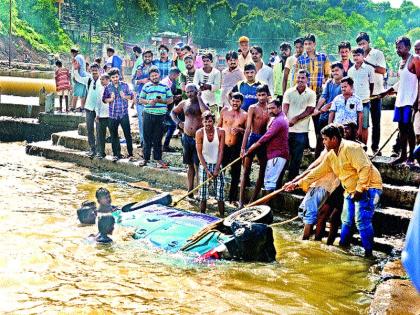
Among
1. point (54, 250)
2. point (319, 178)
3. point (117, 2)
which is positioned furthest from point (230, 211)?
point (117, 2)

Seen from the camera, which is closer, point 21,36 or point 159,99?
point 159,99

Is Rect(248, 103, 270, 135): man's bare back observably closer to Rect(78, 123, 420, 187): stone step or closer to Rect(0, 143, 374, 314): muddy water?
Rect(0, 143, 374, 314): muddy water

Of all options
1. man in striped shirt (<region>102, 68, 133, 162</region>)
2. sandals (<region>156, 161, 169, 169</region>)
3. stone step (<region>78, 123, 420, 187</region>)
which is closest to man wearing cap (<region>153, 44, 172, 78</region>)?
man in striped shirt (<region>102, 68, 133, 162</region>)

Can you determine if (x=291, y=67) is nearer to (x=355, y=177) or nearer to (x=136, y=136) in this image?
(x=355, y=177)

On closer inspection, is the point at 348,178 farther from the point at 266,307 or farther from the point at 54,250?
the point at 54,250

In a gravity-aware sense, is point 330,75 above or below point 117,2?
below

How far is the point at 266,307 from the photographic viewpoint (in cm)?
576

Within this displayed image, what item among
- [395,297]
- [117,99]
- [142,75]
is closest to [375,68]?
[395,297]

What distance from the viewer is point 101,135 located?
1302 cm

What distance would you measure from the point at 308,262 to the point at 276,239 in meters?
1.12

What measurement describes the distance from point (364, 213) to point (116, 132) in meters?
7.12

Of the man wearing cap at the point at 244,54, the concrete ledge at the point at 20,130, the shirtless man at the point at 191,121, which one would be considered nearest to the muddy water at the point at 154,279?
the shirtless man at the point at 191,121

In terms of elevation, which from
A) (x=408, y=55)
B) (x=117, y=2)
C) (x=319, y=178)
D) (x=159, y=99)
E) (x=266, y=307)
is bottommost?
(x=266, y=307)

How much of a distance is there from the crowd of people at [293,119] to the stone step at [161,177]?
317 mm
